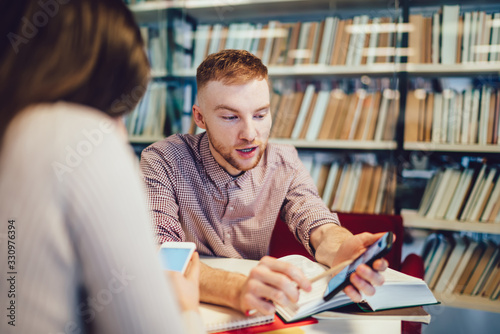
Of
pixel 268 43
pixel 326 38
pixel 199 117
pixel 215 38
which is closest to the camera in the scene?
pixel 199 117

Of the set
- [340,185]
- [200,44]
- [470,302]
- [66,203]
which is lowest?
[470,302]

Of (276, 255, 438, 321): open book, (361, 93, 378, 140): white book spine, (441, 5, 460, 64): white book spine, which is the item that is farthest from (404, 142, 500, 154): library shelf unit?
(276, 255, 438, 321): open book

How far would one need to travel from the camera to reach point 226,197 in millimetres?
1237

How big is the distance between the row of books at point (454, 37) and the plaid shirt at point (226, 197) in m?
1.12

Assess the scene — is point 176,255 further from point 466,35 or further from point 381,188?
point 466,35

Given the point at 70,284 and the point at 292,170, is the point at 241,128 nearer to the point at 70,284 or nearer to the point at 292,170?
the point at 292,170

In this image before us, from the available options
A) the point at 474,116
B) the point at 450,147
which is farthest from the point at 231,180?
the point at 474,116

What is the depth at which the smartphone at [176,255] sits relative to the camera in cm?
69

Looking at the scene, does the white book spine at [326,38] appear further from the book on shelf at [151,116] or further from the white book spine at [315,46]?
the book on shelf at [151,116]

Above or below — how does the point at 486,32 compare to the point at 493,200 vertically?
above

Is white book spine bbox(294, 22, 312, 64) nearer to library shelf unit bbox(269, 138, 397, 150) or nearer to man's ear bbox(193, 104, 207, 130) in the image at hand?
library shelf unit bbox(269, 138, 397, 150)

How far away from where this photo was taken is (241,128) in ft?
3.86

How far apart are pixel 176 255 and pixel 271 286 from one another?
0.20 meters

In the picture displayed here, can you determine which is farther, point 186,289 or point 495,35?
point 495,35
